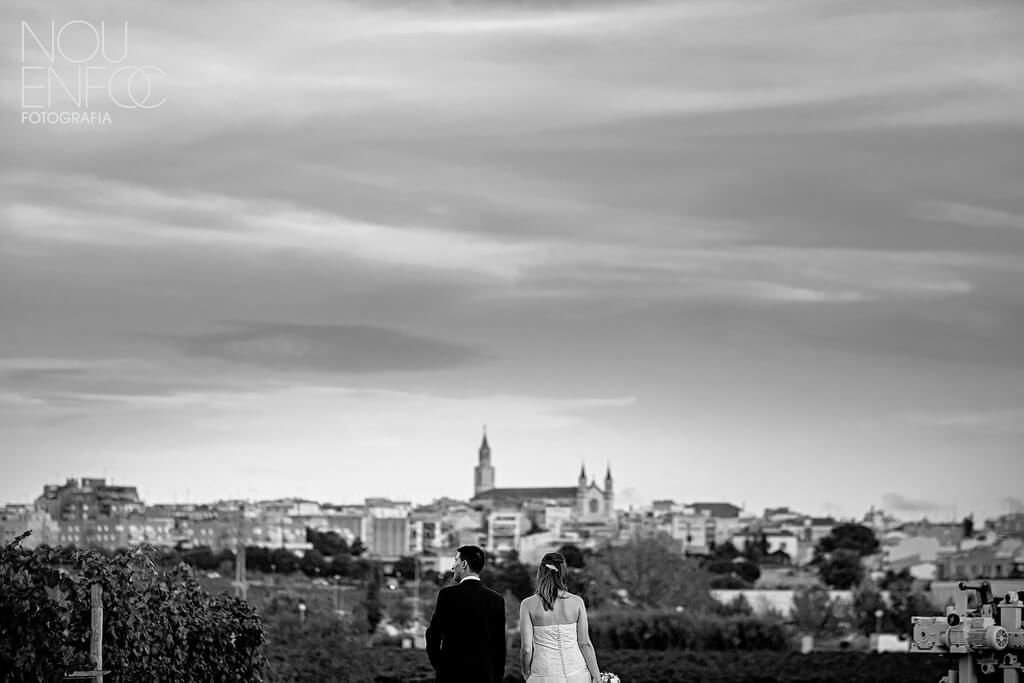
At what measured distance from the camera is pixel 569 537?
17862 centimetres

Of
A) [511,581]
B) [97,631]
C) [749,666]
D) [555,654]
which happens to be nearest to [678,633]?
[749,666]

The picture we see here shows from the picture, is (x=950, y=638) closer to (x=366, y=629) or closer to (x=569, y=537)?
(x=366, y=629)

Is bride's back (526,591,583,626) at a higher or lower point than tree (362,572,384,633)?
higher

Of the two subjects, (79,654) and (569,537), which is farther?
(569,537)

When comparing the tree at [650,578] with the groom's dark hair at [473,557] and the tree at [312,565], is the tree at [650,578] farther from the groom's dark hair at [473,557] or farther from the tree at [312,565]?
the groom's dark hair at [473,557]

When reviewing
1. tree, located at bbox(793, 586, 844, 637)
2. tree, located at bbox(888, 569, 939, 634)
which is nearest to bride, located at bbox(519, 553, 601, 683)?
tree, located at bbox(888, 569, 939, 634)

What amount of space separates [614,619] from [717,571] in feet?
233

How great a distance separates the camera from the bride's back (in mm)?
8398

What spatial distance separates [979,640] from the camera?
11.1 metres

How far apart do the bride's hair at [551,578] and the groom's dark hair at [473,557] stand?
547mm

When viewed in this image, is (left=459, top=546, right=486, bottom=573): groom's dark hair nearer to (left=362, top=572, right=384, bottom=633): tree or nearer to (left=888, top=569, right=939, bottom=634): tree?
(left=362, top=572, right=384, bottom=633): tree

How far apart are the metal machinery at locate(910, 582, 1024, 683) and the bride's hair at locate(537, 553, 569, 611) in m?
3.79

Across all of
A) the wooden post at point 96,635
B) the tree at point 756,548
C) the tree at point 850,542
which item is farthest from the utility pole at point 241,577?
the tree at point 756,548

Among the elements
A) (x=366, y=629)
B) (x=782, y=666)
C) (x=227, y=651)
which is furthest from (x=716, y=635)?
(x=227, y=651)
